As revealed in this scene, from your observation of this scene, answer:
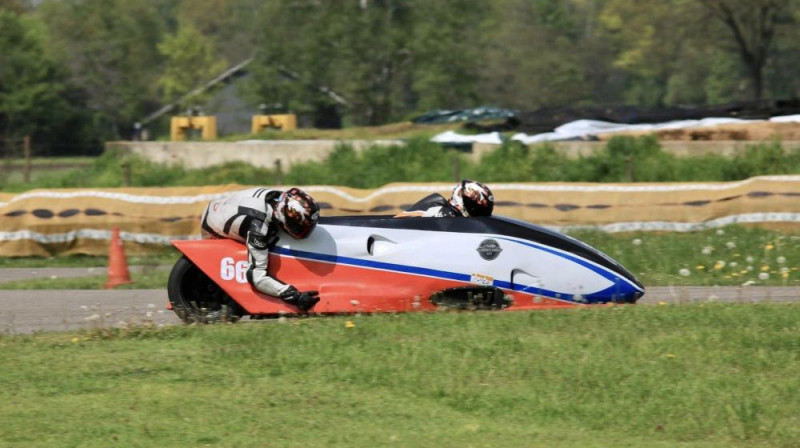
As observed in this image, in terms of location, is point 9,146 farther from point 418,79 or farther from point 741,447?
point 418,79

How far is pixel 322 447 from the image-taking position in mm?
6559

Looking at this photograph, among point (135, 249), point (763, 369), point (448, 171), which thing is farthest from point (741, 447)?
point (448, 171)

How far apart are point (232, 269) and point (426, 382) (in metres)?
3.07

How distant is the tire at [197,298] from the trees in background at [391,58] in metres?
41.9

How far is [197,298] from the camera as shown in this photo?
10664 mm

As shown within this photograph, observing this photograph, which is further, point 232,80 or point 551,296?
point 232,80

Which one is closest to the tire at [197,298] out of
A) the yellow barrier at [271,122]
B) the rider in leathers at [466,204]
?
the rider in leathers at [466,204]

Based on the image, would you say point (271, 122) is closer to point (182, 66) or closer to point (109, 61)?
point (109, 61)

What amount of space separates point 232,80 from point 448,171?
4555 centimetres

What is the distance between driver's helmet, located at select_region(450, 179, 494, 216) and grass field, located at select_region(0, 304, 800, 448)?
147cm

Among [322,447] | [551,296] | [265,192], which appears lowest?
[322,447]

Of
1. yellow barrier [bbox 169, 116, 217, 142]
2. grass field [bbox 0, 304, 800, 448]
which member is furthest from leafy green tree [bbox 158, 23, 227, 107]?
grass field [bbox 0, 304, 800, 448]

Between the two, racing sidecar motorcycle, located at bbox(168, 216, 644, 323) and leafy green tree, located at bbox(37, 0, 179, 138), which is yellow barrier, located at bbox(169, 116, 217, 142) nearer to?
leafy green tree, located at bbox(37, 0, 179, 138)

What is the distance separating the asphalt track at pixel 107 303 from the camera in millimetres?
10711
